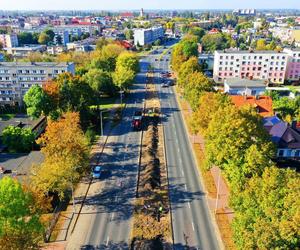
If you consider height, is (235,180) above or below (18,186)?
below

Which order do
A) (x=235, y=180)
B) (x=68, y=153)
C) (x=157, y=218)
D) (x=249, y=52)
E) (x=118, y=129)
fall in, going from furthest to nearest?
1. (x=249, y=52)
2. (x=118, y=129)
3. (x=68, y=153)
4. (x=157, y=218)
5. (x=235, y=180)

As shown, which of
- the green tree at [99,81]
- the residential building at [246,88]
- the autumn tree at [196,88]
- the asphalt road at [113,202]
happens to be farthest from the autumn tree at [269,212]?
the green tree at [99,81]

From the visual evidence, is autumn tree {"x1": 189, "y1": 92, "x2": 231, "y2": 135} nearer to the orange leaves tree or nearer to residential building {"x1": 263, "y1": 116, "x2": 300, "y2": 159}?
residential building {"x1": 263, "y1": 116, "x2": 300, "y2": 159}

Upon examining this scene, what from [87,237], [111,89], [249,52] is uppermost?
[249,52]

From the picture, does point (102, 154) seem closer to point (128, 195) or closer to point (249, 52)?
point (128, 195)

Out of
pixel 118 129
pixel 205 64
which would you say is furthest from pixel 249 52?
pixel 118 129
